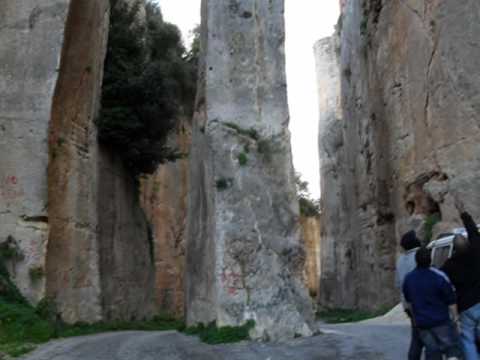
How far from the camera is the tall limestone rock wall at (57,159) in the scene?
13070 millimetres

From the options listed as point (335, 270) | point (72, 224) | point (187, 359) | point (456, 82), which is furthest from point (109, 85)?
point (335, 270)

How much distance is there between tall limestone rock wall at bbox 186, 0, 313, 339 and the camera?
10.5 m

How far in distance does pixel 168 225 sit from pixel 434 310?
21.8 meters

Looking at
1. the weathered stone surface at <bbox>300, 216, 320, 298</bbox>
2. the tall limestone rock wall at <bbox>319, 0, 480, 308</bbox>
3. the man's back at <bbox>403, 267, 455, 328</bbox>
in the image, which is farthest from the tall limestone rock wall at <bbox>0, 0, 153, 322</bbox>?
the weathered stone surface at <bbox>300, 216, 320, 298</bbox>

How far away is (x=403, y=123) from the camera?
1811cm

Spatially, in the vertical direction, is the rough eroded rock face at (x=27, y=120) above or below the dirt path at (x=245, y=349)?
above

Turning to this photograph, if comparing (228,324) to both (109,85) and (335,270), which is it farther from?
(335,270)

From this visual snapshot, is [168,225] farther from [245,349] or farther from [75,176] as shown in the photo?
[245,349]

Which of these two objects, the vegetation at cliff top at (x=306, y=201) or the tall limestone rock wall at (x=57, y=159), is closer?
the tall limestone rock wall at (x=57, y=159)

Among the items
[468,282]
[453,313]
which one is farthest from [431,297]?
[453,313]

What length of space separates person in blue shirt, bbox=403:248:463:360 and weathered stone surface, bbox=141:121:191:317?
20.3 meters

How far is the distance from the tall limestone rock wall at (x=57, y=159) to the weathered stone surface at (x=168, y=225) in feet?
23.3

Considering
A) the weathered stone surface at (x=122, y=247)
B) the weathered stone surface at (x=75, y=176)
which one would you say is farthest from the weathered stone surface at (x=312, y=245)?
the weathered stone surface at (x=75, y=176)

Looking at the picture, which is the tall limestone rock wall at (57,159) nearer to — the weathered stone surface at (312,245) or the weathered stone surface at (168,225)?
the weathered stone surface at (168,225)
